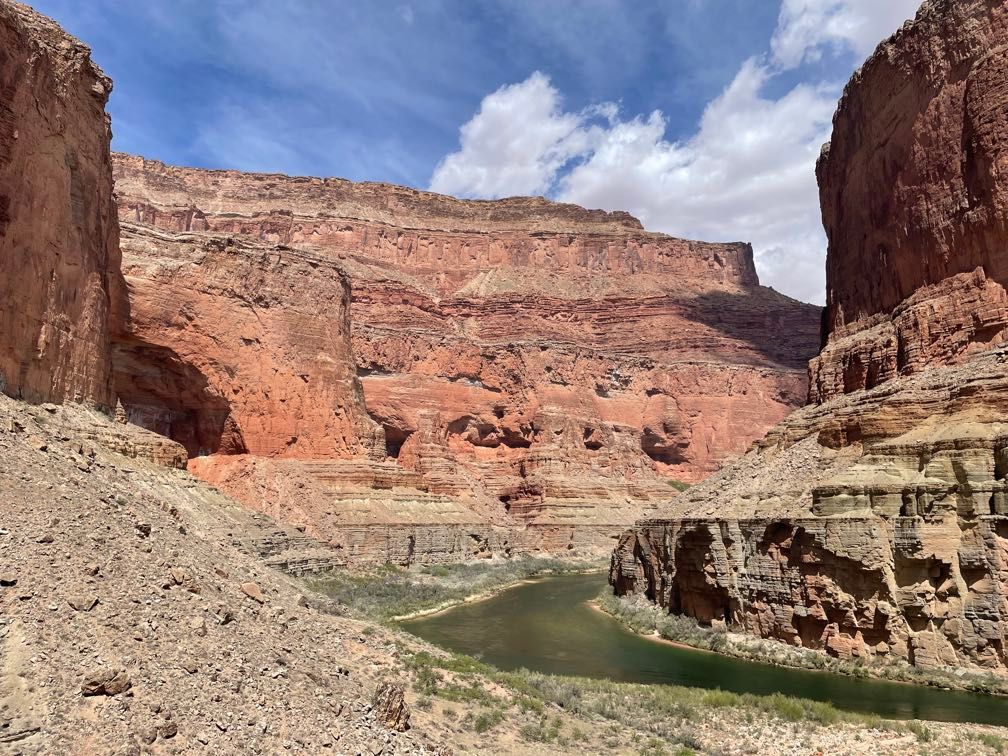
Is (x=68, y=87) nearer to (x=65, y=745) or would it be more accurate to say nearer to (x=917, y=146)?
(x=65, y=745)

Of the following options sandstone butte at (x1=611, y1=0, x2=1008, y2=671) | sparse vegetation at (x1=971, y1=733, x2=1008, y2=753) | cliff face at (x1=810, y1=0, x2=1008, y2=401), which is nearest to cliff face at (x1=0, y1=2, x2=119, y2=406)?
sandstone butte at (x1=611, y1=0, x2=1008, y2=671)

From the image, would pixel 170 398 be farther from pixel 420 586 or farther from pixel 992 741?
pixel 992 741

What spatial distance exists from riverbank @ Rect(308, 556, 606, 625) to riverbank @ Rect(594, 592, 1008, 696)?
25.1 feet

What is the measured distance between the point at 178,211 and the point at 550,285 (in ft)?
162

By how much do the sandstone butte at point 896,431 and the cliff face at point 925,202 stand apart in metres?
0.08

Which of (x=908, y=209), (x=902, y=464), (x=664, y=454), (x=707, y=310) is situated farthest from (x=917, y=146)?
(x=707, y=310)

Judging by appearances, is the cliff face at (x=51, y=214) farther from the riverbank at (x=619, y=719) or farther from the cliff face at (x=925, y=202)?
the cliff face at (x=925, y=202)

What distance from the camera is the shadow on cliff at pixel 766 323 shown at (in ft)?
307

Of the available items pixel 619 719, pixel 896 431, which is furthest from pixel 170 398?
pixel 896 431

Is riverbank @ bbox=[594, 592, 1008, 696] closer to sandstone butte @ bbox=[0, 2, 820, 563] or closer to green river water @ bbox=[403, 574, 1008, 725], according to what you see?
green river water @ bbox=[403, 574, 1008, 725]

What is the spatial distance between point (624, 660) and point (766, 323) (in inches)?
3277

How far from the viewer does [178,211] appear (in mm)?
Result: 95688

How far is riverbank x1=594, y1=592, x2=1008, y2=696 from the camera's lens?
16.7 m

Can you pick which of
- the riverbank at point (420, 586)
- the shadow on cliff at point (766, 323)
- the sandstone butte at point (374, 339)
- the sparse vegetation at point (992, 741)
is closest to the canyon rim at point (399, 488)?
the sparse vegetation at point (992, 741)
